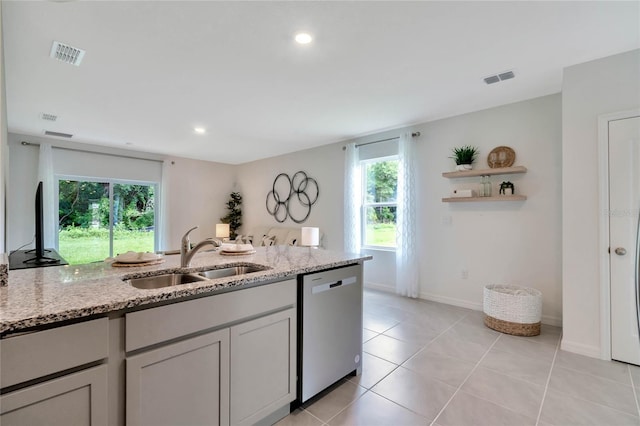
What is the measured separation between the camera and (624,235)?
91.7 inches

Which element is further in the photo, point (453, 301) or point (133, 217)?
point (133, 217)

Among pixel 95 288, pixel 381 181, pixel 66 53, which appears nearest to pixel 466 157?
pixel 381 181

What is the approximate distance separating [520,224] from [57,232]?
7214mm

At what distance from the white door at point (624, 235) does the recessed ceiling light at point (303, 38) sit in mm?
2586

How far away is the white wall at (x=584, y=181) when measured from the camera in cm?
239

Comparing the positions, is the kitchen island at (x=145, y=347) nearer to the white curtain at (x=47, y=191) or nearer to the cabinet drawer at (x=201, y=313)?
the cabinet drawer at (x=201, y=313)

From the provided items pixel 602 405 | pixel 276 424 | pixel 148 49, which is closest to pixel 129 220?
pixel 148 49

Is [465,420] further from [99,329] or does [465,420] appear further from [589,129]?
[589,129]

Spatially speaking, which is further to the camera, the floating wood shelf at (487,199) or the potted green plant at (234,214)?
the potted green plant at (234,214)

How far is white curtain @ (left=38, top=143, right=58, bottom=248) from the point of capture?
4758mm

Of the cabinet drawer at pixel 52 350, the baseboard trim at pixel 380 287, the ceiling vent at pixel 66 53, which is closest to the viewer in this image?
the cabinet drawer at pixel 52 350

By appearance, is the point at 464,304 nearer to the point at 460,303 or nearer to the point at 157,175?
the point at 460,303

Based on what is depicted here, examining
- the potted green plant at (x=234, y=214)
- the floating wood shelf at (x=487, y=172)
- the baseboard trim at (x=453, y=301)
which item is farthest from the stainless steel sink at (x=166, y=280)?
the potted green plant at (x=234, y=214)

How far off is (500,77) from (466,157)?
1.00 meters
